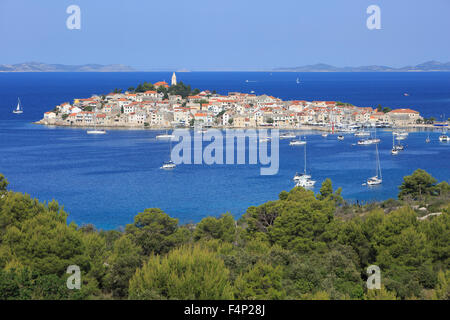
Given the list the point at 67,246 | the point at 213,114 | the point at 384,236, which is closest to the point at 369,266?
the point at 384,236

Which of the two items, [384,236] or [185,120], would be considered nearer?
[384,236]

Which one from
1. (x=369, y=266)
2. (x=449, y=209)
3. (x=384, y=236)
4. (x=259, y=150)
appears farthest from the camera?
(x=259, y=150)

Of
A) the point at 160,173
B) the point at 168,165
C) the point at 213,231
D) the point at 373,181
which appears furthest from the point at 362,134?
the point at 213,231

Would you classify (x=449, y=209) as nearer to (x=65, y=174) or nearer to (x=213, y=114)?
(x=65, y=174)

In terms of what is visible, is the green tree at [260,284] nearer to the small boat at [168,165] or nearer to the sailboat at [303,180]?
the sailboat at [303,180]

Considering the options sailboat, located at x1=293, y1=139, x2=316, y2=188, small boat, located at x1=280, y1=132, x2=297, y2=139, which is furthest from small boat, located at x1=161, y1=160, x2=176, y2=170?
small boat, located at x1=280, y1=132, x2=297, y2=139

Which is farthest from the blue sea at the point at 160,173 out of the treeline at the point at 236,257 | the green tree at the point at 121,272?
the green tree at the point at 121,272
